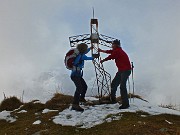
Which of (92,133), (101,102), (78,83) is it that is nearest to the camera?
(92,133)

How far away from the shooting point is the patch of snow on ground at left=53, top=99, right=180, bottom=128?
13.0 metres

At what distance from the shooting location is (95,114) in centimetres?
1378

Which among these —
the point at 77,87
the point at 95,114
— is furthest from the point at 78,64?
the point at 95,114

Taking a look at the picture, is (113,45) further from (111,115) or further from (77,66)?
(111,115)

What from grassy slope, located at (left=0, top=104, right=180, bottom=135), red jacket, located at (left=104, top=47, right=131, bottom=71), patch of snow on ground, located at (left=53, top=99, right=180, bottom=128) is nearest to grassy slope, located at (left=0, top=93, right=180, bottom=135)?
grassy slope, located at (left=0, top=104, right=180, bottom=135)

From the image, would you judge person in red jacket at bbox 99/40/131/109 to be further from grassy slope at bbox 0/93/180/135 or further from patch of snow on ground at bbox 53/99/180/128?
grassy slope at bbox 0/93/180/135

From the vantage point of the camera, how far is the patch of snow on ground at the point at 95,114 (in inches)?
511

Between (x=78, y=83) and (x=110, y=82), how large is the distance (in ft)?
7.86

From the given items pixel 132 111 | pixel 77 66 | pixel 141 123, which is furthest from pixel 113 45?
pixel 141 123

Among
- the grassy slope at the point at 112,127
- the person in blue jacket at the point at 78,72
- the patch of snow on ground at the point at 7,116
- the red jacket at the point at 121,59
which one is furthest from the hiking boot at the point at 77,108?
the patch of snow on ground at the point at 7,116

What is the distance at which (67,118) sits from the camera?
13750 millimetres

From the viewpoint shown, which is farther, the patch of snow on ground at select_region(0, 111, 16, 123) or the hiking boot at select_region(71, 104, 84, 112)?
the patch of snow on ground at select_region(0, 111, 16, 123)

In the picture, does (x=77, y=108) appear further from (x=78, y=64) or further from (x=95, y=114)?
(x=78, y=64)

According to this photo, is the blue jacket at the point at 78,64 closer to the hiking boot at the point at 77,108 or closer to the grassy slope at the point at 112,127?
the hiking boot at the point at 77,108
